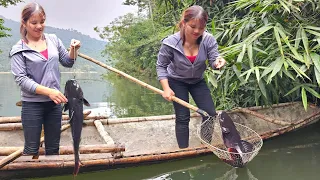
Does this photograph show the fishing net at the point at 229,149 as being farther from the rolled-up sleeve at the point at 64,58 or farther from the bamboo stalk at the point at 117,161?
the rolled-up sleeve at the point at 64,58

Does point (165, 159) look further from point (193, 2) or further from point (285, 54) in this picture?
point (193, 2)

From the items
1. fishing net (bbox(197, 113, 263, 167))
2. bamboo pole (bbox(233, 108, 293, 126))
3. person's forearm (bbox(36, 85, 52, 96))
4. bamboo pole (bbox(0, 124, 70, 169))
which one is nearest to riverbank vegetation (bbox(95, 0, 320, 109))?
bamboo pole (bbox(233, 108, 293, 126))

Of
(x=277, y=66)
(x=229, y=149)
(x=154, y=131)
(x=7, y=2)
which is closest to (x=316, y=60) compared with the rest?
(x=277, y=66)

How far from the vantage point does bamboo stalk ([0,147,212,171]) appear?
8.70ft

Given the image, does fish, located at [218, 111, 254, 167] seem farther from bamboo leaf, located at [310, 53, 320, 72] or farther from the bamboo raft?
bamboo leaf, located at [310, 53, 320, 72]

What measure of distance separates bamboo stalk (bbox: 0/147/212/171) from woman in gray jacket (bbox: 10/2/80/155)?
0.82 feet

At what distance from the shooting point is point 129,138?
12.2ft

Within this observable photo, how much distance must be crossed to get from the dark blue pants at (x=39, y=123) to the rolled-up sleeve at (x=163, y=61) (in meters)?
0.88

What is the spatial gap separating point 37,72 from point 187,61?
121 cm

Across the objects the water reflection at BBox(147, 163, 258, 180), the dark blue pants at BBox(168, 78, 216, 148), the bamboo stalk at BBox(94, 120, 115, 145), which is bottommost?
the water reflection at BBox(147, 163, 258, 180)

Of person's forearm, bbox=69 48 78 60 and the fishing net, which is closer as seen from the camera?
person's forearm, bbox=69 48 78 60

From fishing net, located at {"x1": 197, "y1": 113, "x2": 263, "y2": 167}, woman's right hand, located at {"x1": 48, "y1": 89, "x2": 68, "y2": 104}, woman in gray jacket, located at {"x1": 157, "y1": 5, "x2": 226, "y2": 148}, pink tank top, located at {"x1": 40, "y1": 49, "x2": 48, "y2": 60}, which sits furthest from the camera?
fishing net, located at {"x1": 197, "y1": 113, "x2": 263, "y2": 167}

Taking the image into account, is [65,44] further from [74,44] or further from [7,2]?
[7,2]

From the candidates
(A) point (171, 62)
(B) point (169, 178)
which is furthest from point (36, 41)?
(B) point (169, 178)
